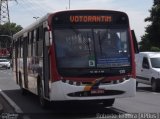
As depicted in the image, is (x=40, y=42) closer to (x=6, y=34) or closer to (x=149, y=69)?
(x=149, y=69)

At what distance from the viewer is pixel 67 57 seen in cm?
1341

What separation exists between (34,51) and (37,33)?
0.97 m

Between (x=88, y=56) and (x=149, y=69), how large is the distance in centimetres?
1062

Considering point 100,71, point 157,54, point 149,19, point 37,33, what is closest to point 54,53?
point 100,71

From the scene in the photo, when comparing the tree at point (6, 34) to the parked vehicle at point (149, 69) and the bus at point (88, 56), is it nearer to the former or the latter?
the parked vehicle at point (149, 69)

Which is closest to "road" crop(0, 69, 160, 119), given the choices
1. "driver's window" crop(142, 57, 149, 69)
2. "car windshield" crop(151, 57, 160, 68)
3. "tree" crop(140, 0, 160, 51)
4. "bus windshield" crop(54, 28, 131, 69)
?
"bus windshield" crop(54, 28, 131, 69)

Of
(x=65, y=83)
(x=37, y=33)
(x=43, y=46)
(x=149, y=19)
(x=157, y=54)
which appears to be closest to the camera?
(x=65, y=83)

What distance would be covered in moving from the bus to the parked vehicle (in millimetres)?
9354

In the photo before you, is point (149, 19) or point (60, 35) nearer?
point (60, 35)

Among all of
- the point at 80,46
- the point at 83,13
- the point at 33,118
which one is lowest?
the point at 33,118

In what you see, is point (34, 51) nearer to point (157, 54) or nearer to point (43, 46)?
point (43, 46)

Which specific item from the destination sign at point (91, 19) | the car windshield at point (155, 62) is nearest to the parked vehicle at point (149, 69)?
the car windshield at point (155, 62)

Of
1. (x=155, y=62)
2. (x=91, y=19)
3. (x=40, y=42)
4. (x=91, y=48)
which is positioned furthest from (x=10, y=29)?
(x=91, y=48)

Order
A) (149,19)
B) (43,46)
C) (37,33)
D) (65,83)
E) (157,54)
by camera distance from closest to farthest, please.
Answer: (65,83)
(43,46)
(37,33)
(157,54)
(149,19)
